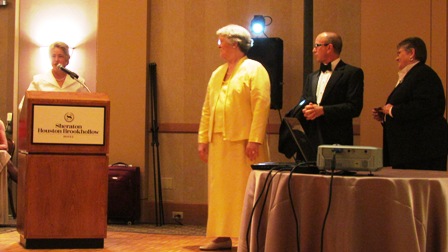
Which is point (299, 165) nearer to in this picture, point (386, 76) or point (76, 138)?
point (76, 138)

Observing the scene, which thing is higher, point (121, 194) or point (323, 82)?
point (323, 82)

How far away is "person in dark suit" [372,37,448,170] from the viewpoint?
4.45 metres

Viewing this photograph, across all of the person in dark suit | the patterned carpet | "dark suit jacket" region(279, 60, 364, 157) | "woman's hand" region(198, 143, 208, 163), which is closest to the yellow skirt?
"woman's hand" region(198, 143, 208, 163)

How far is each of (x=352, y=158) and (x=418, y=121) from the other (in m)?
2.01

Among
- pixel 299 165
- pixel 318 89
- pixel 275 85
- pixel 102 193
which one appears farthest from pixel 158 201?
pixel 299 165

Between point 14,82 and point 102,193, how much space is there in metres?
3.22

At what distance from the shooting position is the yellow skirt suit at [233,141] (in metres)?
4.77

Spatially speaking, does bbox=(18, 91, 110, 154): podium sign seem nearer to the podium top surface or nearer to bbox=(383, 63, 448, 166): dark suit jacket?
the podium top surface

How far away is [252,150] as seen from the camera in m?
4.71

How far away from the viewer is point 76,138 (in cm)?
473

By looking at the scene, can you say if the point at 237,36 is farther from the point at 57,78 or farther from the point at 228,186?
the point at 57,78

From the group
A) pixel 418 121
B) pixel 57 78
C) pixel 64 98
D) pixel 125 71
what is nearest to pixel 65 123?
pixel 64 98

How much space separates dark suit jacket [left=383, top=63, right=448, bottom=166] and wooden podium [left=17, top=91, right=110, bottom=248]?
6.10 feet

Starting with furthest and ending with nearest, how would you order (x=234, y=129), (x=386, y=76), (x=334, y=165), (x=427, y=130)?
(x=386, y=76) < (x=234, y=129) < (x=427, y=130) < (x=334, y=165)
